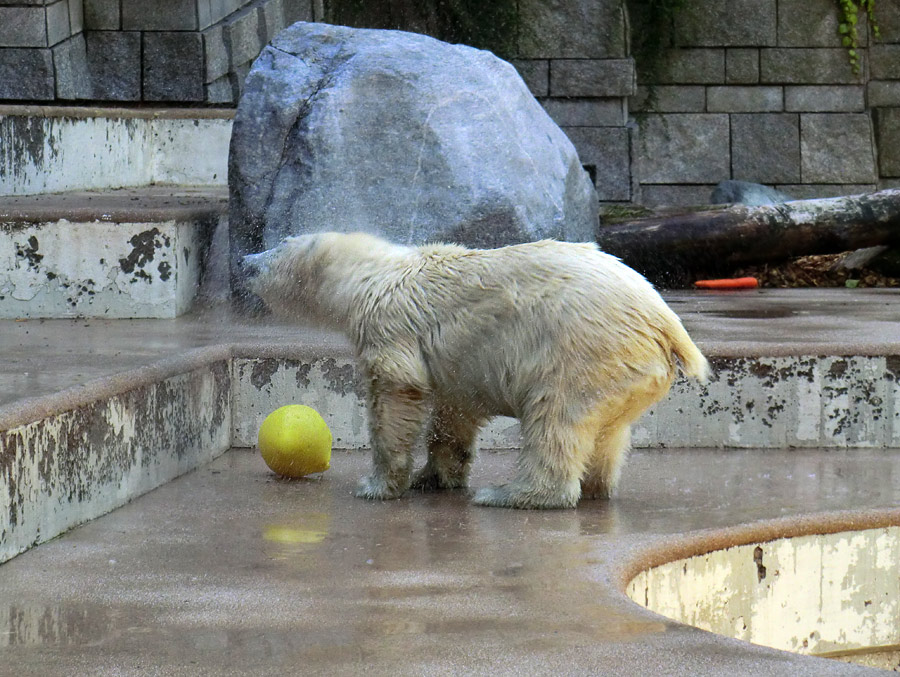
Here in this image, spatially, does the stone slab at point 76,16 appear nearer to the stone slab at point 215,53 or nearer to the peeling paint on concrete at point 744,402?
the stone slab at point 215,53

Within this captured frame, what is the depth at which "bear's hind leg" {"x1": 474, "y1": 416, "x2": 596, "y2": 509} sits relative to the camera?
373 centimetres

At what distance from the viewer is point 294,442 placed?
14.0ft

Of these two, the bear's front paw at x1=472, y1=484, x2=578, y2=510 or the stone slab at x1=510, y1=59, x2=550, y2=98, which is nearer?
the bear's front paw at x1=472, y1=484, x2=578, y2=510

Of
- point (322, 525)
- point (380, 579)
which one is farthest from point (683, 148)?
point (380, 579)

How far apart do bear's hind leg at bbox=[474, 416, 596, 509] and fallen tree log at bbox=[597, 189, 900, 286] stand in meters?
4.28

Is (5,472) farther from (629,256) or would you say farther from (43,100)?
(43,100)

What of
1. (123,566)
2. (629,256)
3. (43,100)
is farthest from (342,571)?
(43,100)

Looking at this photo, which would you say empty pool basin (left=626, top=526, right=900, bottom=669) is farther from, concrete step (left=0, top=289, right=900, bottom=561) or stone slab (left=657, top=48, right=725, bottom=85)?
stone slab (left=657, top=48, right=725, bottom=85)

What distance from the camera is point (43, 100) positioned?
8719mm

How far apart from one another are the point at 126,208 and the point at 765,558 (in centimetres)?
399

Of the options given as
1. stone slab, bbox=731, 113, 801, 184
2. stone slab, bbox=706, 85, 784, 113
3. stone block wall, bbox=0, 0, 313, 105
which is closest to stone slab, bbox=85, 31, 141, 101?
stone block wall, bbox=0, 0, 313, 105

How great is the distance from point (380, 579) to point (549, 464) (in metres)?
0.86

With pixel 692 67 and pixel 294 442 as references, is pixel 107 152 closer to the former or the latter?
pixel 294 442

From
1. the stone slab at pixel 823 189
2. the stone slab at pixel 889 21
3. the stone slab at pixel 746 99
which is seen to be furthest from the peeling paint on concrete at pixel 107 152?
the stone slab at pixel 889 21
